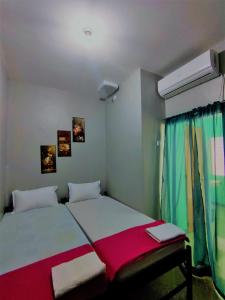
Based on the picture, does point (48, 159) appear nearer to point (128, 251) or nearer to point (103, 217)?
point (103, 217)

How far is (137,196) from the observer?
2377 millimetres

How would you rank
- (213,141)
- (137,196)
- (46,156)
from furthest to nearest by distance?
(46,156) → (137,196) → (213,141)

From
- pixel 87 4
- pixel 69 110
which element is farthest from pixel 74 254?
pixel 69 110

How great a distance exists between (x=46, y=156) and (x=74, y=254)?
1.84 meters

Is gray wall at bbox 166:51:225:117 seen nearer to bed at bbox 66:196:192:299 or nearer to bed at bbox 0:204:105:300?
bed at bbox 66:196:192:299

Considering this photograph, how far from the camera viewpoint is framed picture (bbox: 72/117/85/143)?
3.05 metres

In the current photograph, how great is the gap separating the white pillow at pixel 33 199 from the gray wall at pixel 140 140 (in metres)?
1.16

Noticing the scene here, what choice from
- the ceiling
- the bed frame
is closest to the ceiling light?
the ceiling

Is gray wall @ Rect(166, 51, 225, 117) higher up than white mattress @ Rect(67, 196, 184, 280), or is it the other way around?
gray wall @ Rect(166, 51, 225, 117)

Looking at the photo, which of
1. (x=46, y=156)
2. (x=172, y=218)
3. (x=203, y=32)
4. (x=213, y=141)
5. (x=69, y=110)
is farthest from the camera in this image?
(x=69, y=110)

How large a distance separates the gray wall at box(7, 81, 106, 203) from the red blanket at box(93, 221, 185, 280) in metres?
1.63

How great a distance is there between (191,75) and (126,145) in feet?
4.27

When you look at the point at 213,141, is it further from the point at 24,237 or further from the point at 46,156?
the point at 46,156

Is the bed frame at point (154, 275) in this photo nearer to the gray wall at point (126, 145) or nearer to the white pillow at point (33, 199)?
the gray wall at point (126, 145)
